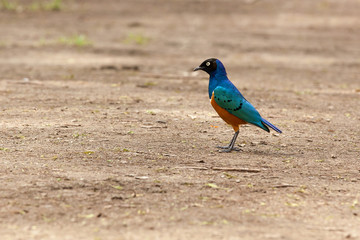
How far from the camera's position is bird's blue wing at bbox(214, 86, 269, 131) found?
6348mm

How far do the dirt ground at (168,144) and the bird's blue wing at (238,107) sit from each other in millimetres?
352

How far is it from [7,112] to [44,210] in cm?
353

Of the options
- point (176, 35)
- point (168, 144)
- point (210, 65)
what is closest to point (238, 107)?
point (210, 65)

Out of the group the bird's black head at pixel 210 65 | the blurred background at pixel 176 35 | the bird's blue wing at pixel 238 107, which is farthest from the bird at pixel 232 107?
the blurred background at pixel 176 35

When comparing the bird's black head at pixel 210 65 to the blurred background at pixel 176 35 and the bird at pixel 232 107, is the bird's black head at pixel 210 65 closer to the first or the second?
the bird at pixel 232 107

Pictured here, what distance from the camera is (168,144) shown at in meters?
6.57

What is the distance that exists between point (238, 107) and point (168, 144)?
81 centimetres

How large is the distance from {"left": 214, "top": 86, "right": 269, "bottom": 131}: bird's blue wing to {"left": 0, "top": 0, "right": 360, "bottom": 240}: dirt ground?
13.9 inches

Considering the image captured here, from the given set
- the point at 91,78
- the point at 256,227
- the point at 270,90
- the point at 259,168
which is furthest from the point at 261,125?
the point at 91,78

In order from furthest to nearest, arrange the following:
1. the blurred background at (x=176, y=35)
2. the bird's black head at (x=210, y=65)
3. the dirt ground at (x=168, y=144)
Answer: the blurred background at (x=176, y=35) < the bird's black head at (x=210, y=65) < the dirt ground at (x=168, y=144)

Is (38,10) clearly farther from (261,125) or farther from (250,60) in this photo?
(261,125)

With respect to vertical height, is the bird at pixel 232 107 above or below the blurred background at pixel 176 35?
above

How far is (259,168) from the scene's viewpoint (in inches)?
232

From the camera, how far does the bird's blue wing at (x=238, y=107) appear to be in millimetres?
6348
